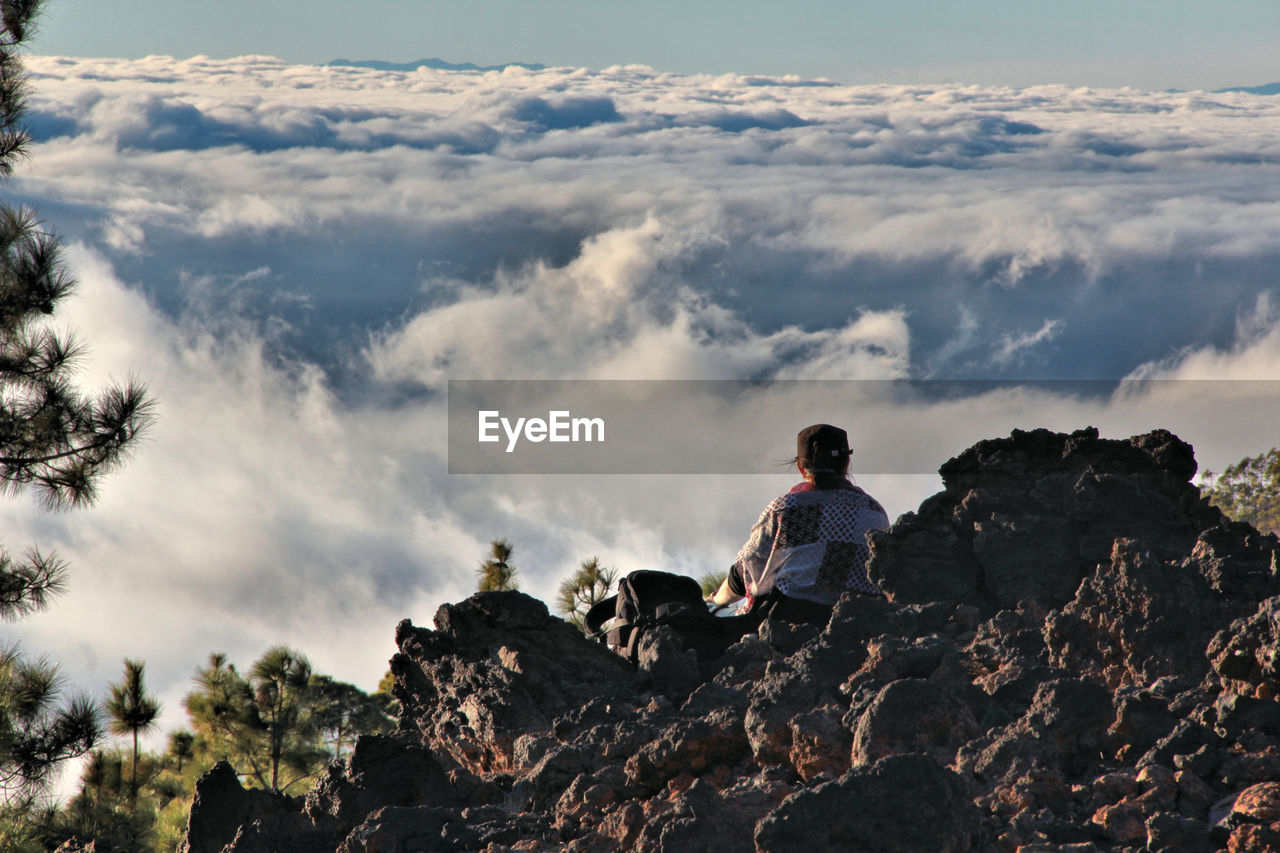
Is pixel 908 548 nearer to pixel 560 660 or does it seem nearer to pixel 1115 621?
pixel 1115 621

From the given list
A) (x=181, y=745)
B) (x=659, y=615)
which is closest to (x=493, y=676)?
(x=659, y=615)

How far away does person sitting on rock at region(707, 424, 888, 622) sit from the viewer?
20.6ft

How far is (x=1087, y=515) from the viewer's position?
16.7ft

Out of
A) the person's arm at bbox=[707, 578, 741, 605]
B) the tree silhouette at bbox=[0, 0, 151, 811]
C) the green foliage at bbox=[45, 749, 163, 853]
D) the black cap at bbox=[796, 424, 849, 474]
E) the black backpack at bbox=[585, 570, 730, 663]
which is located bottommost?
the green foliage at bbox=[45, 749, 163, 853]

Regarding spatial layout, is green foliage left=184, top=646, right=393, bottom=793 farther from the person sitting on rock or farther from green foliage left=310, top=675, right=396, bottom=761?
the person sitting on rock

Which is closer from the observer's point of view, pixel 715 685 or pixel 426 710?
pixel 715 685

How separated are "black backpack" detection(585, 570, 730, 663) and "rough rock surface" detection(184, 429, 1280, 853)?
278 millimetres

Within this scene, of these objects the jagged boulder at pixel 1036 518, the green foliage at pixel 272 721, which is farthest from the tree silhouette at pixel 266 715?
the jagged boulder at pixel 1036 518

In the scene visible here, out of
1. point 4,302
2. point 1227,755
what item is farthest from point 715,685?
point 4,302

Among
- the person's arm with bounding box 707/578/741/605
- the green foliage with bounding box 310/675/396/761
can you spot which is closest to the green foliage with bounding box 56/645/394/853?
the green foliage with bounding box 310/675/396/761

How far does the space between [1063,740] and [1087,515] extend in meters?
1.58

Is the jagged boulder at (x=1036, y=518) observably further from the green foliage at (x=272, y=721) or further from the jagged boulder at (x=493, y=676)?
the green foliage at (x=272, y=721)

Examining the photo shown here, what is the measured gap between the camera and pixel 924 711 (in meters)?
3.89

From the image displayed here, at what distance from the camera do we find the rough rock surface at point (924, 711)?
11.1 feet
